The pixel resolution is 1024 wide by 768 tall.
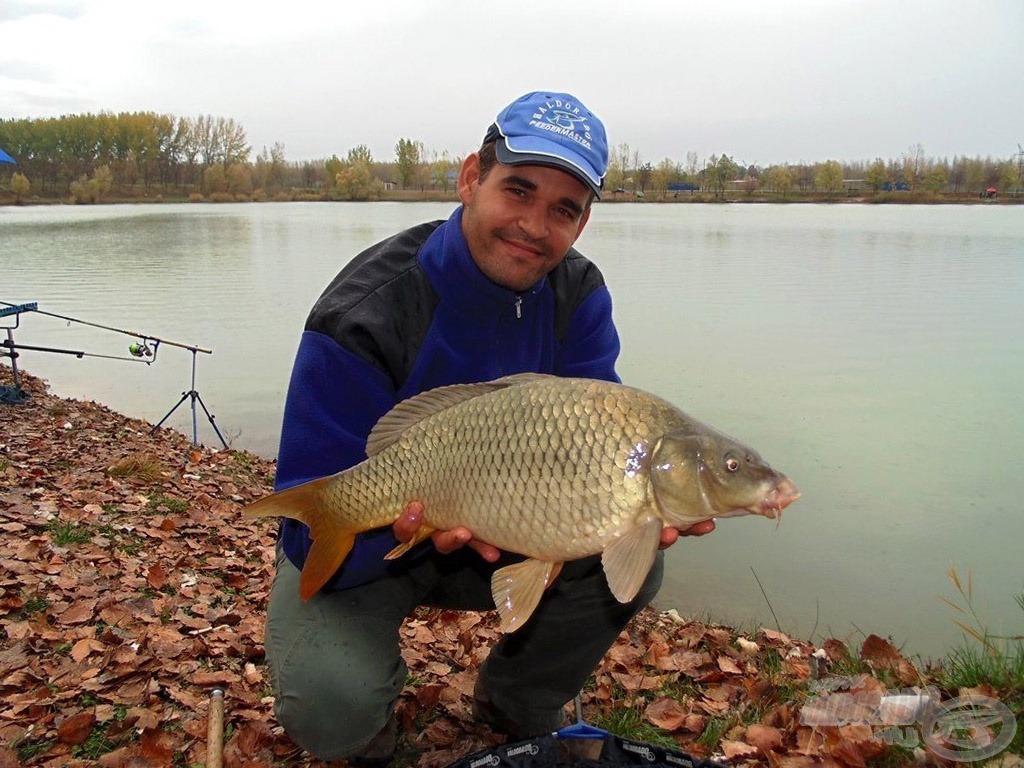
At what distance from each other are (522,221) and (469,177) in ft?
0.67

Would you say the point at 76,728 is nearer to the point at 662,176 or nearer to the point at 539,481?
the point at 539,481

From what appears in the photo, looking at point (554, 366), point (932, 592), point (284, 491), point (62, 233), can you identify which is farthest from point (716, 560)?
point (62, 233)

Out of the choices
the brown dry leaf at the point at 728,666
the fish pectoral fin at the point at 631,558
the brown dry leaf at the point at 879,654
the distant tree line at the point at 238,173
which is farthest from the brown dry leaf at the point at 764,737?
the distant tree line at the point at 238,173

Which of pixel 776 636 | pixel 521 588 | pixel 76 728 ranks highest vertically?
pixel 521 588

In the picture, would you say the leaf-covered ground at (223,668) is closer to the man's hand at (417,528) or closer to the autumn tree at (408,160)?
the man's hand at (417,528)

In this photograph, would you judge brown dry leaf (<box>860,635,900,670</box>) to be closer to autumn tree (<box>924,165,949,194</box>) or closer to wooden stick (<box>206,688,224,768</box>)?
wooden stick (<box>206,688,224,768</box>)

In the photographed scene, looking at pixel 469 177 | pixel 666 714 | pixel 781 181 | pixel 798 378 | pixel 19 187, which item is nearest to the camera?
pixel 469 177

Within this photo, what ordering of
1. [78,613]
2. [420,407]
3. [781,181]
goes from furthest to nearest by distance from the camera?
[781,181], [78,613], [420,407]

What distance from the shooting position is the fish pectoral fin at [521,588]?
4.39ft

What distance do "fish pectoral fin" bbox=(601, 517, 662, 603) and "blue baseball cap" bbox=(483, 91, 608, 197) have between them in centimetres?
70

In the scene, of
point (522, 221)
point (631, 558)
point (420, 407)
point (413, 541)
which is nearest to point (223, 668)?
point (413, 541)

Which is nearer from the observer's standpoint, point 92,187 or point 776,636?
point 776,636

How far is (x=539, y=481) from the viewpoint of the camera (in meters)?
1.30

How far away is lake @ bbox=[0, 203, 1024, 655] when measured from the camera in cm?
317
